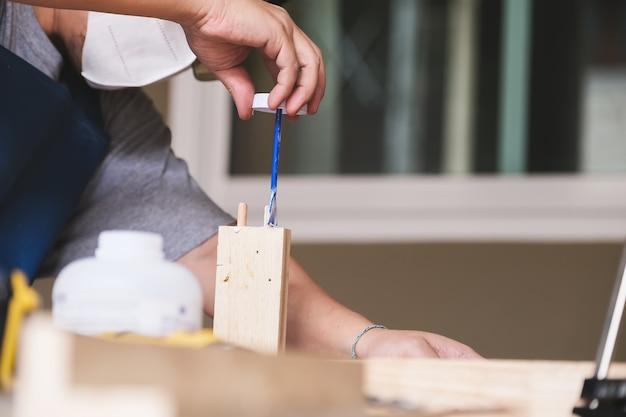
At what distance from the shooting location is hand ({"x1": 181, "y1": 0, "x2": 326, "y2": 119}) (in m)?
0.83

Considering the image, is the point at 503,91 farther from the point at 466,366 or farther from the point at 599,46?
the point at 466,366

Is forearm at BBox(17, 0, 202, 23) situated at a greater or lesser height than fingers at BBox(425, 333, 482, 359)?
greater

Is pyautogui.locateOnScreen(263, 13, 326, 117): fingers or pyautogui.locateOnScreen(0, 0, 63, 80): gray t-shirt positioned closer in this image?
pyautogui.locateOnScreen(263, 13, 326, 117): fingers

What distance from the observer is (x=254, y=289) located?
76 centimetres

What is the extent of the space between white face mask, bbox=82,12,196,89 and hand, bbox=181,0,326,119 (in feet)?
0.50

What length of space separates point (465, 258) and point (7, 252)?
1.78 meters

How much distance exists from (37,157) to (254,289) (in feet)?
1.03

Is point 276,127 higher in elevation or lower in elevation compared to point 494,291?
higher

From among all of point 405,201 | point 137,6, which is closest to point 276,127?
point 137,6

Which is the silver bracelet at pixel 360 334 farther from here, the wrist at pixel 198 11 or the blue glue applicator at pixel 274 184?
the wrist at pixel 198 11

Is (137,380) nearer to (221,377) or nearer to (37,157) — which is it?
(221,377)

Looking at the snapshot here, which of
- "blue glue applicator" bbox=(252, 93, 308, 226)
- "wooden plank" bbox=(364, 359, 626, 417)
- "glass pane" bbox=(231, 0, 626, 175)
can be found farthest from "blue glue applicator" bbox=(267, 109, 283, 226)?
"glass pane" bbox=(231, 0, 626, 175)

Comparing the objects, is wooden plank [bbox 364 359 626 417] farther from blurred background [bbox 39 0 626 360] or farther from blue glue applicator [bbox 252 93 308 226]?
blurred background [bbox 39 0 626 360]

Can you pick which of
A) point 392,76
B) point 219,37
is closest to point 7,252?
point 219,37
